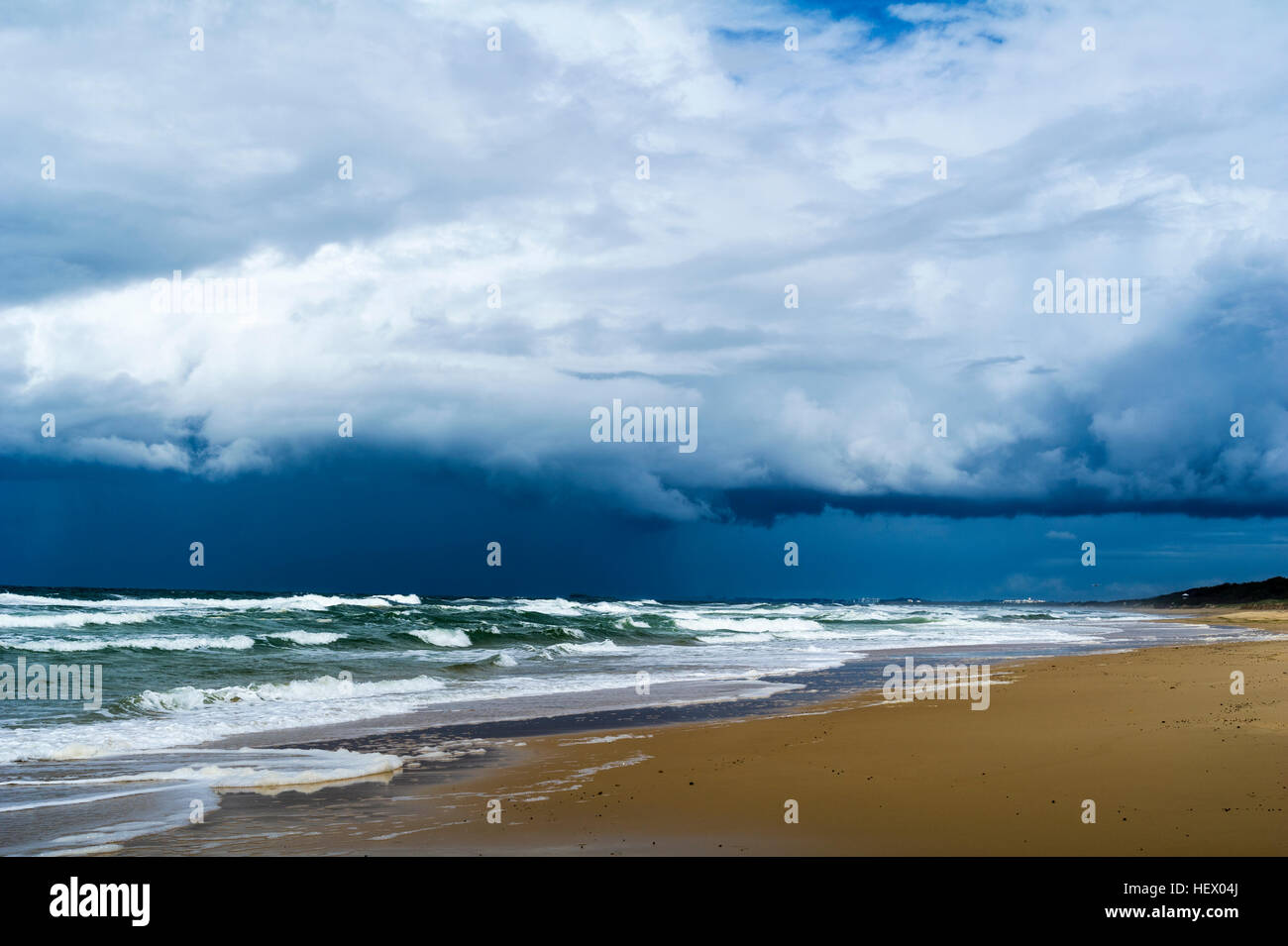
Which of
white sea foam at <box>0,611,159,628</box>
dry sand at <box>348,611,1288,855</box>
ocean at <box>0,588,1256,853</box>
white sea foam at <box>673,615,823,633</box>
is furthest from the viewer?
white sea foam at <box>673,615,823,633</box>

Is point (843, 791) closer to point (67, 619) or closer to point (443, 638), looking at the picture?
point (443, 638)

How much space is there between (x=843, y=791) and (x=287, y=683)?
516 inches

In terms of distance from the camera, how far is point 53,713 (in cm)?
1312

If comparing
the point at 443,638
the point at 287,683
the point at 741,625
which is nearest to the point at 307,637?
the point at 443,638

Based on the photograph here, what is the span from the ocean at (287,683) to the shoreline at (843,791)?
3.77 ft

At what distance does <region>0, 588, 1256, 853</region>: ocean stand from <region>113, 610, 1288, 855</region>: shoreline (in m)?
1.15

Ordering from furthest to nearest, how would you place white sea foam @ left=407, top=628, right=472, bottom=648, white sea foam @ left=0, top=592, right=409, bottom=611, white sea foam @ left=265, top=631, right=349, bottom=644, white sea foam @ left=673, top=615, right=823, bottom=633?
white sea foam @ left=673, top=615, right=823, bottom=633 → white sea foam @ left=0, top=592, right=409, bottom=611 → white sea foam @ left=407, top=628, right=472, bottom=648 → white sea foam @ left=265, top=631, right=349, bottom=644

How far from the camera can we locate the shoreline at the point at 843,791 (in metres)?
6.28

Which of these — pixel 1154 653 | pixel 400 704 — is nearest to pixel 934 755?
pixel 400 704

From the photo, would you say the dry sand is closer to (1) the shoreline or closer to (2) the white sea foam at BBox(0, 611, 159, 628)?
(1) the shoreline

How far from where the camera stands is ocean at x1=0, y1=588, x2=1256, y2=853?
8734 millimetres

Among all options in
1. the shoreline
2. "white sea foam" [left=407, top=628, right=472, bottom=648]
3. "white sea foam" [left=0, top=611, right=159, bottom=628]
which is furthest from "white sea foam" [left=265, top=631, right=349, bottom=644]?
the shoreline

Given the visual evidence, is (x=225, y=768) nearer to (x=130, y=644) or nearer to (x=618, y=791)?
(x=618, y=791)
